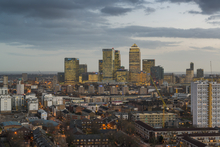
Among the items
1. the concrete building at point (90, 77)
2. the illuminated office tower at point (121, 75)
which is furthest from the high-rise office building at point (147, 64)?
the illuminated office tower at point (121, 75)

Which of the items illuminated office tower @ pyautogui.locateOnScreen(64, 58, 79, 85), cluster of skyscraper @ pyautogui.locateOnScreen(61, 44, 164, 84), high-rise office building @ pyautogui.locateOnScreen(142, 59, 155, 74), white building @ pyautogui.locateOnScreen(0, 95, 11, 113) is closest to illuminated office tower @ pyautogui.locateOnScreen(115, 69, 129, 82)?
cluster of skyscraper @ pyautogui.locateOnScreen(61, 44, 164, 84)

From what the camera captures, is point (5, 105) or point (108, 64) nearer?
point (5, 105)

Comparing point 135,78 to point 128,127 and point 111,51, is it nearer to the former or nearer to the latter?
point 111,51

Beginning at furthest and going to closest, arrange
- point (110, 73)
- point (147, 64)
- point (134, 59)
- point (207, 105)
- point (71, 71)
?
point (147, 64), point (134, 59), point (71, 71), point (110, 73), point (207, 105)

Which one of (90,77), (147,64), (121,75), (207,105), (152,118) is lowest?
(152,118)

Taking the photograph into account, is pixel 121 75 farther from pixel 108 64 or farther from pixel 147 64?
pixel 147 64

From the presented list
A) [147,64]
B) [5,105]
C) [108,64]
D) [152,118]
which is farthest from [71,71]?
[152,118]

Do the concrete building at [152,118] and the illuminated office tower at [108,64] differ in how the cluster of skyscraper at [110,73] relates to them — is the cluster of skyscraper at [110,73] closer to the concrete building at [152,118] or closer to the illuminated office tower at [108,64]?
the illuminated office tower at [108,64]
